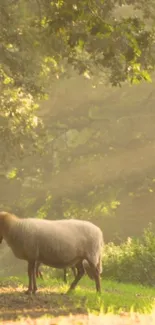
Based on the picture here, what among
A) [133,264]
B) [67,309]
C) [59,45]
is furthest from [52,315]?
[133,264]

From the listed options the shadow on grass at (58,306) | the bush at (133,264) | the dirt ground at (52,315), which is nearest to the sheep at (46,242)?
the shadow on grass at (58,306)

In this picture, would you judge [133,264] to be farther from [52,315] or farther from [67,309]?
[52,315]

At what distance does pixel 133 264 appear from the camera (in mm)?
17578

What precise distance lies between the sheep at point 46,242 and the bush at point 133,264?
8295 mm

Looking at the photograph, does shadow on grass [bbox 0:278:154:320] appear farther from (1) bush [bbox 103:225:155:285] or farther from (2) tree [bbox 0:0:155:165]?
(1) bush [bbox 103:225:155:285]

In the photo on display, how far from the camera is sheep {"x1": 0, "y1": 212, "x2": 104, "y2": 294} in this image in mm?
8867

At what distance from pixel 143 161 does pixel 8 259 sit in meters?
13.8

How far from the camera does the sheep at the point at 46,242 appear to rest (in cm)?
887

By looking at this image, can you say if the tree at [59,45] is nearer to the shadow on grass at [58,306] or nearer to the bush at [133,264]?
the shadow on grass at [58,306]

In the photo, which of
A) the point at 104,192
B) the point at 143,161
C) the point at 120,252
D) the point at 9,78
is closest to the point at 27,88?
the point at 9,78

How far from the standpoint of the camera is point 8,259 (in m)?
37.2

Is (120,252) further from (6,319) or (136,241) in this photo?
(6,319)

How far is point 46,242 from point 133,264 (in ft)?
30.9

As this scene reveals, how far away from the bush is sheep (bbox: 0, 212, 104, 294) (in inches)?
327
